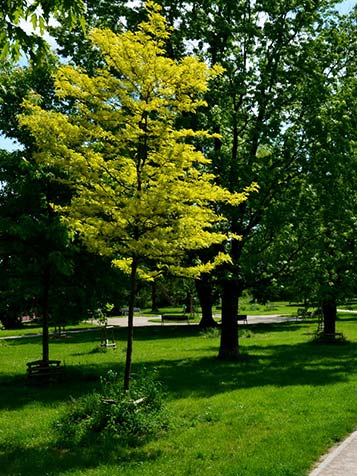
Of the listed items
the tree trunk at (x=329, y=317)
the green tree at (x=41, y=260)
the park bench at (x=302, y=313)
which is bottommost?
the park bench at (x=302, y=313)

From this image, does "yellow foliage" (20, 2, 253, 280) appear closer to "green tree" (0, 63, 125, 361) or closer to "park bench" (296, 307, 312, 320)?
"green tree" (0, 63, 125, 361)

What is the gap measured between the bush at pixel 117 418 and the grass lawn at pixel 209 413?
0.95 feet

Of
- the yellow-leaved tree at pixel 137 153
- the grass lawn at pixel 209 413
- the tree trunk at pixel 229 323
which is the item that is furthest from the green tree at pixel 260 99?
the yellow-leaved tree at pixel 137 153

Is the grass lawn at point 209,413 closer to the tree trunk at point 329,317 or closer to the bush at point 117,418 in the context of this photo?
the bush at point 117,418

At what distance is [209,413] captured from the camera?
403 inches

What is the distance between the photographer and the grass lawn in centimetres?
746

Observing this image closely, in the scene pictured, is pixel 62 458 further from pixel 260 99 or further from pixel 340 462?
pixel 260 99

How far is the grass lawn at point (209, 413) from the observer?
294 inches

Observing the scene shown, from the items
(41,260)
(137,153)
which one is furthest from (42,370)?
(137,153)

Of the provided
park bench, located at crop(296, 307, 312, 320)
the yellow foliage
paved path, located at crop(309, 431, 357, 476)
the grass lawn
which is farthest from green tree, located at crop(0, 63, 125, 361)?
park bench, located at crop(296, 307, 312, 320)

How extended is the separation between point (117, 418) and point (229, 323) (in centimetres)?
920

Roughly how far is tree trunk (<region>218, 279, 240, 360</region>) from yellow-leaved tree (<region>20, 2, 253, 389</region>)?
27.0 ft

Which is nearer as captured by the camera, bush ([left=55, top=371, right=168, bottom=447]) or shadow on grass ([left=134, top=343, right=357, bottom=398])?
bush ([left=55, top=371, right=168, bottom=447])

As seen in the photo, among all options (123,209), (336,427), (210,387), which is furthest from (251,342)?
(123,209)
